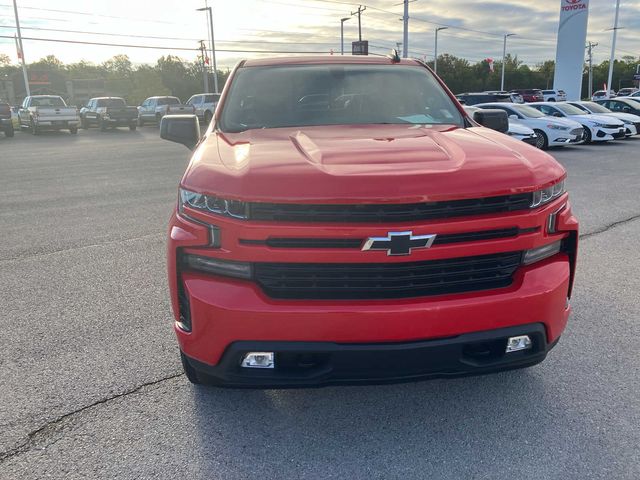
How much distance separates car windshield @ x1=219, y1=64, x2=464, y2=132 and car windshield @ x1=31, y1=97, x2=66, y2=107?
85.1 ft

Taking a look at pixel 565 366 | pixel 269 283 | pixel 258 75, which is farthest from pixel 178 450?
pixel 258 75

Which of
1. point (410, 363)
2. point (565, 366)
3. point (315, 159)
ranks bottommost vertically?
point (565, 366)

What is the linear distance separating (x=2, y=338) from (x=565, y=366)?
365 cm

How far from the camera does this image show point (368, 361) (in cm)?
232

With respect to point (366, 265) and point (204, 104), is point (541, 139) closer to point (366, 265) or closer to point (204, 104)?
point (366, 265)

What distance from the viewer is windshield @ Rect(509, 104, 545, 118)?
16812mm

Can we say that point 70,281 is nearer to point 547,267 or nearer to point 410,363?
point 410,363

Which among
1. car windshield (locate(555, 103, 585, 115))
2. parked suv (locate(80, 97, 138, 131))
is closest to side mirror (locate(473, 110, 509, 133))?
car windshield (locate(555, 103, 585, 115))

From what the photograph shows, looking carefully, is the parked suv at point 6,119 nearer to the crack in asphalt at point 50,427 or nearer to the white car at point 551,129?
the white car at point 551,129

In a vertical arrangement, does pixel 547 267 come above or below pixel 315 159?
below

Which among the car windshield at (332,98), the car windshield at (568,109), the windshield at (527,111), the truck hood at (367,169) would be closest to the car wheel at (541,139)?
the windshield at (527,111)

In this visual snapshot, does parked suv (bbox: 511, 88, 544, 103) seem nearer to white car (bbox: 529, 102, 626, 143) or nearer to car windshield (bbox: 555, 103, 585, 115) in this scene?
car windshield (bbox: 555, 103, 585, 115)

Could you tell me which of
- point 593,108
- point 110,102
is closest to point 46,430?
point 593,108

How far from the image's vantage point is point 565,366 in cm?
329
